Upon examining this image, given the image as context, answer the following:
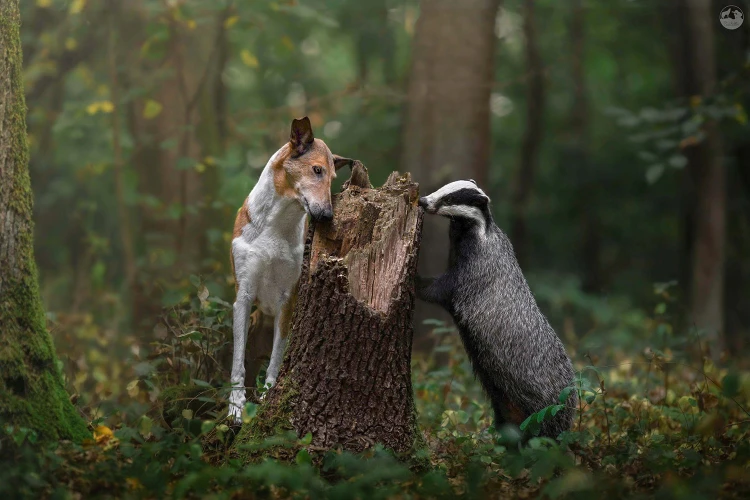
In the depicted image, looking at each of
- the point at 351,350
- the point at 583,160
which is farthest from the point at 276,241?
the point at 583,160

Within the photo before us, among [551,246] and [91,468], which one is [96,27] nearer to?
[91,468]

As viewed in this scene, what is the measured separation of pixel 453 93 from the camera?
34.7 feet

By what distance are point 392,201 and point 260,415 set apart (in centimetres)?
169

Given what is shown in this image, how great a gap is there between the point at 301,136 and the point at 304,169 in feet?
0.79

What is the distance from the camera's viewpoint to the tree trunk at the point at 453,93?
34.3 ft

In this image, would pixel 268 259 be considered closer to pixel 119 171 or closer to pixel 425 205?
pixel 425 205

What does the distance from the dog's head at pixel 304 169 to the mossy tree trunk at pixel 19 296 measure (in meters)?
1.71

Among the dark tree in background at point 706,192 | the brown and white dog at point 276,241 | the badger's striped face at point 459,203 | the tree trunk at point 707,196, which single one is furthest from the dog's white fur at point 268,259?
the tree trunk at point 707,196

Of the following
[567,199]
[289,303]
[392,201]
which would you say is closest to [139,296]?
[289,303]

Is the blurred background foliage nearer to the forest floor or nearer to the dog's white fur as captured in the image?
the forest floor

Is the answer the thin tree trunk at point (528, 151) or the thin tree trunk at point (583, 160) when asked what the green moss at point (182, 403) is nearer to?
the thin tree trunk at point (583, 160)

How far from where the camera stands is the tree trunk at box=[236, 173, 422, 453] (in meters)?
4.94

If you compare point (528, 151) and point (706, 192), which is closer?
point (706, 192)

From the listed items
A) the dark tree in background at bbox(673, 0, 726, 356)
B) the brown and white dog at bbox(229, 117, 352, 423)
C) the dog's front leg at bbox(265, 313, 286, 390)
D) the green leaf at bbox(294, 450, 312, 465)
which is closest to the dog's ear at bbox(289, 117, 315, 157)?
the brown and white dog at bbox(229, 117, 352, 423)
